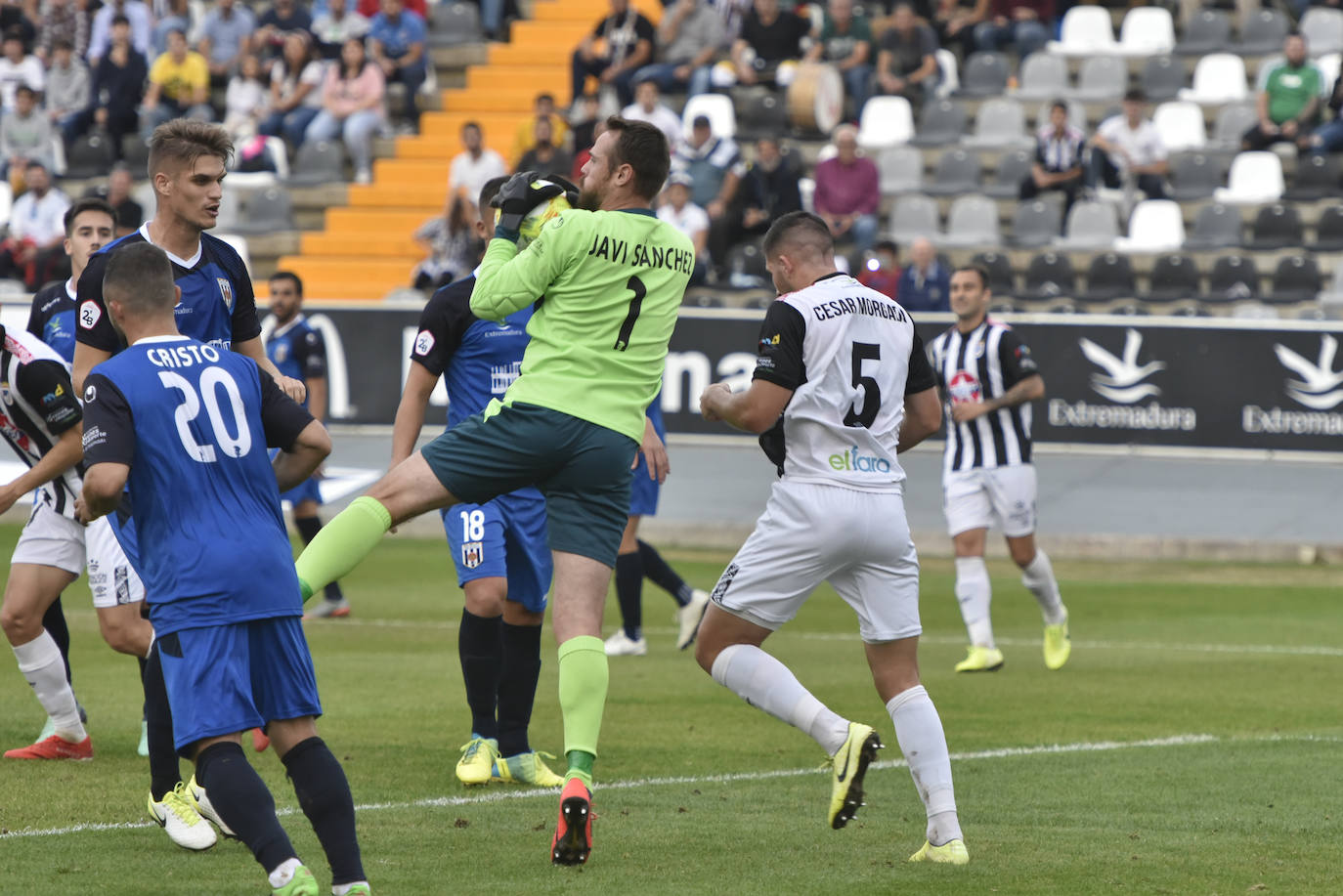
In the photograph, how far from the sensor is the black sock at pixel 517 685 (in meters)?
7.75

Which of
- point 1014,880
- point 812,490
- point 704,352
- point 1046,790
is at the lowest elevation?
point 704,352

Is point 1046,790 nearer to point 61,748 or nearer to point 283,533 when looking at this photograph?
point 283,533

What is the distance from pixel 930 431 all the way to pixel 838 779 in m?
1.37

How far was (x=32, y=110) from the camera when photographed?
87.7ft

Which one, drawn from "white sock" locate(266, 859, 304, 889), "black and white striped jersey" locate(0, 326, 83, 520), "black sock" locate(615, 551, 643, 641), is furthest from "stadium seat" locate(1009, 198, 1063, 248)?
"white sock" locate(266, 859, 304, 889)

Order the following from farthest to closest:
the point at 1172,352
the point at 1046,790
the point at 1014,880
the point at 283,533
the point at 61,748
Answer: the point at 1172,352
the point at 61,748
the point at 1046,790
the point at 1014,880
the point at 283,533

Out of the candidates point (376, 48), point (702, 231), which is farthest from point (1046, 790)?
point (376, 48)

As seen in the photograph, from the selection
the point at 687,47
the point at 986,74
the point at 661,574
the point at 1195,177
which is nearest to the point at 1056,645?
the point at 661,574

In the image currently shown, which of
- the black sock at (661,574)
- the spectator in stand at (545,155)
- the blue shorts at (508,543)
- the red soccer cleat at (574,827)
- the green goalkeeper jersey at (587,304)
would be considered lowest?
the black sock at (661,574)

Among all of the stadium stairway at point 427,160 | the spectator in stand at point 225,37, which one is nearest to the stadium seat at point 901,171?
the stadium stairway at point 427,160

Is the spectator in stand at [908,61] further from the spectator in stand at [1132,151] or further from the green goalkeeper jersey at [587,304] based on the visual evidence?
the green goalkeeper jersey at [587,304]

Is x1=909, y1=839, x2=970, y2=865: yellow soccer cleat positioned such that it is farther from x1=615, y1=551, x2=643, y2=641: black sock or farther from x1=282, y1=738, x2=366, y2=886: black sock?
x1=615, y1=551, x2=643, y2=641: black sock

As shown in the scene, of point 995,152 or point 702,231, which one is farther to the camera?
point 995,152

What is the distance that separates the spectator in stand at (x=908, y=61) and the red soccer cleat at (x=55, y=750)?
59.5 feet
